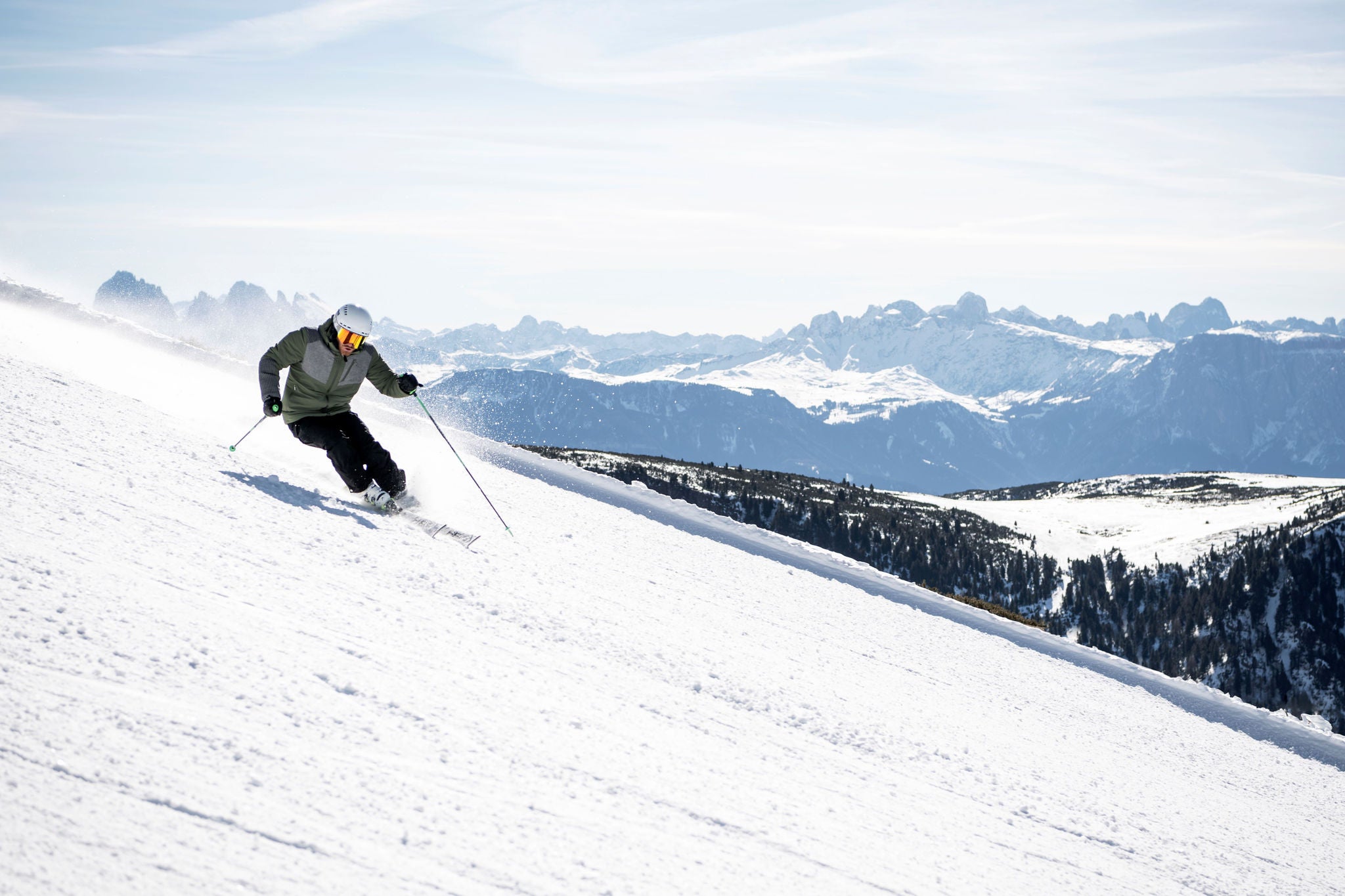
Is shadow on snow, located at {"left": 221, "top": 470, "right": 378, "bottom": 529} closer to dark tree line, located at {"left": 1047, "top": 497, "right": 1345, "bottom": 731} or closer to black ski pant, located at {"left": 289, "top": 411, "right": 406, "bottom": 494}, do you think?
black ski pant, located at {"left": 289, "top": 411, "right": 406, "bottom": 494}

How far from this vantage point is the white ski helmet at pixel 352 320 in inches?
459

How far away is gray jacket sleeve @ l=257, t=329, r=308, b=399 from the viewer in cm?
1139

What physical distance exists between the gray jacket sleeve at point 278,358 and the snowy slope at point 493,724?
114cm

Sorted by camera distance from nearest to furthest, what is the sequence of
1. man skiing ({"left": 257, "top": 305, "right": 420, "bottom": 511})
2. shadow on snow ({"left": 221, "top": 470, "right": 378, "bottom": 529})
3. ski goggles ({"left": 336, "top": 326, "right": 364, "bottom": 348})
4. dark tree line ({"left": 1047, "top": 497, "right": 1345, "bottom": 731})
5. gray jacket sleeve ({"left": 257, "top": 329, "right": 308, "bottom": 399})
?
shadow on snow ({"left": 221, "top": 470, "right": 378, "bottom": 529}) → gray jacket sleeve ({"left": 257, "top": 329, "right": 308, "bottom": 399}) → man skiing ({"left": 257, "top": 305, "right": 420, "bottom": 511}) → ski goggles ({"left": 336, "top": 326, "right": 364, "bottom": 348}) → dark tree line ({"left": 1047, "top": 497, "right": 1345, "bottom": 731})

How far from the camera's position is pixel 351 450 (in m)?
12.1

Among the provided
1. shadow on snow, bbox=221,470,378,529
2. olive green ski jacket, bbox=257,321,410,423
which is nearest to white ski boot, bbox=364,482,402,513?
shadow on snow, bbox=221,470,378,529

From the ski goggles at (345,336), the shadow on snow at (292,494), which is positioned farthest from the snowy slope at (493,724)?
the ski goggles at (345,336)

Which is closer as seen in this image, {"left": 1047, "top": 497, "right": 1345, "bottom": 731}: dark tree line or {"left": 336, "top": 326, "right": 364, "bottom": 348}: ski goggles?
{"left": 336, "top": 326, "right": 364, "bottom": 348}: ski goggles

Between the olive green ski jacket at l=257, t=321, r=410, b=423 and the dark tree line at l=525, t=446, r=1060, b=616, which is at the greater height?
the olive green ski jacket at l=257, t=321, r=410, b=423

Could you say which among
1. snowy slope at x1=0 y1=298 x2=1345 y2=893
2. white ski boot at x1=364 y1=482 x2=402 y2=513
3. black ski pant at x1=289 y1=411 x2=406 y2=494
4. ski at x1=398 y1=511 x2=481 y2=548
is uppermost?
black ski pant at x1=289 y1=411 x2=406 y2=494

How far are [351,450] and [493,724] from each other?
21.4ft

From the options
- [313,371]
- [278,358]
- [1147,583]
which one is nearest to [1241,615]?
[1147,583]

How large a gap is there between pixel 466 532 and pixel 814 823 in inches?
264

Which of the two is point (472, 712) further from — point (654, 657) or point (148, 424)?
point (148, 424)
